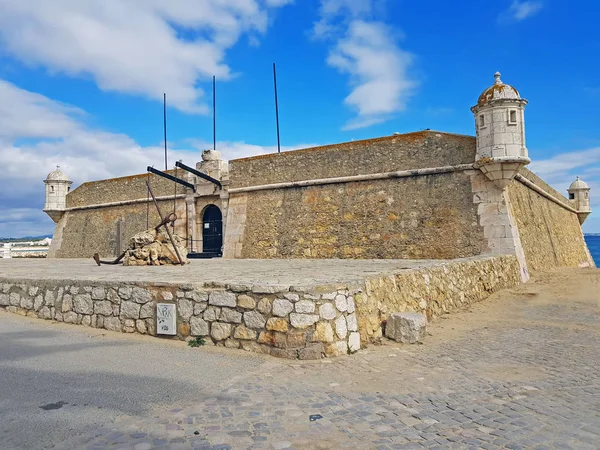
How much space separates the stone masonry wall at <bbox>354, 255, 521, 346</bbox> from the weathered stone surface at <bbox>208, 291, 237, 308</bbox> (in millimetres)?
1380

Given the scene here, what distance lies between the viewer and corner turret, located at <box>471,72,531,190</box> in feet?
36.1

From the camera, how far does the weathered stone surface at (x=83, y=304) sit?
19.4 ft

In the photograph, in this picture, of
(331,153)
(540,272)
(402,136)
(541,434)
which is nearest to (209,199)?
(331,153)

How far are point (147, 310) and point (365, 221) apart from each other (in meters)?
8.98

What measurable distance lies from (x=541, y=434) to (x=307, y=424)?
5.03 feet

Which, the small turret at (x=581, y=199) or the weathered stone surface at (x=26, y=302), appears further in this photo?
the small turret at (x=581, y=199)

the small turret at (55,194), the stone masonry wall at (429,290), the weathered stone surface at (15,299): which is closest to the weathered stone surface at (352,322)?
the stone masonry wall at (429,290)

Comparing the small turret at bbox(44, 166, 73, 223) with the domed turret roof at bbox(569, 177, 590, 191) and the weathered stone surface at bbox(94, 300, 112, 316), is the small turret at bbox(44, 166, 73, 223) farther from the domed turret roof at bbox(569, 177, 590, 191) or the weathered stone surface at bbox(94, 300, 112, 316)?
the domed turret roof at bbox(569, 177, 590, 191)

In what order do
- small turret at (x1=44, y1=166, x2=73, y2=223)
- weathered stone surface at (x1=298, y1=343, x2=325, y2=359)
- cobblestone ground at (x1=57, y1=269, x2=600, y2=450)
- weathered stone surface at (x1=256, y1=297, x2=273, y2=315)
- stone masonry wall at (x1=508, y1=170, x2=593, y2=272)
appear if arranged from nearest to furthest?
cobblestone ground at (x1=57, y1=269, x2=600, y2=450)
weathered stone surface at (x1=298, y1=343, x2=325, y2=359)
weathered stone surface at (x1=256, y1=297, x2=273, y2=315)
stone masonry wall at (x1=508, y1=170, x2=593, y2=272)
small turret at (x1=44, y1=166, x2=73, y2=223)

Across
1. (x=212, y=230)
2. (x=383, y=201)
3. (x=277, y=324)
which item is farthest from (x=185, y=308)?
(x=212, y=230)

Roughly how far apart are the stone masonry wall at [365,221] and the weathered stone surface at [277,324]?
8581 mm

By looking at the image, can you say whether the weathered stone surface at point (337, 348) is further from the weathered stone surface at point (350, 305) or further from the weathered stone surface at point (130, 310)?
the weathered stone surface at point (130, 310)

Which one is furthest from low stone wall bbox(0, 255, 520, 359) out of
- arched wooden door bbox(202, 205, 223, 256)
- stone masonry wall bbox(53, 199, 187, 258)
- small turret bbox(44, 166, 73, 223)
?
small turret bbox(44, 166, 73, 223)

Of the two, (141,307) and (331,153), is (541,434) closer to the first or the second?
(141,307)
